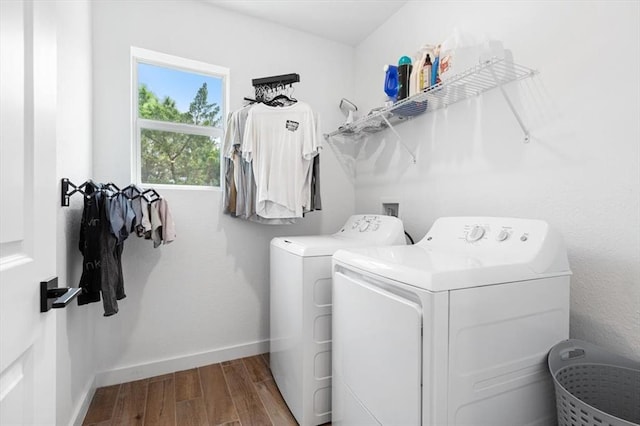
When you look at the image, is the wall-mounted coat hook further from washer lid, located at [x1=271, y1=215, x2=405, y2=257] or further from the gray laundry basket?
the gray laundry basket

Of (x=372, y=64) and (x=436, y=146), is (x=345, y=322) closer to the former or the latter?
(x=436, y=146)

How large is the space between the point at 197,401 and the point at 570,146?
7.58ft

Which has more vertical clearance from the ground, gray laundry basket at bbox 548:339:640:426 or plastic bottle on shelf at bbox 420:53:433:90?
plastic bottle on shelf at bbox 420:53:433:90

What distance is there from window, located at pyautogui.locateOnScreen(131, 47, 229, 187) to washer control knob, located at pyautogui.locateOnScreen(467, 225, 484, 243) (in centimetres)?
179

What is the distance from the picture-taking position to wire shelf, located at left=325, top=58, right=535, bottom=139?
4.31 feet

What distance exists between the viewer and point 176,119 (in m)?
2.17

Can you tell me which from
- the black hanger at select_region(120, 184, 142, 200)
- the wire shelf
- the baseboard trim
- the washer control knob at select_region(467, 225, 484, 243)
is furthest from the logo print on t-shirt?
the baseboard trim

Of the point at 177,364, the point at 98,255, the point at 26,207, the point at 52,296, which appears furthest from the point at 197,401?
the point at 26,207

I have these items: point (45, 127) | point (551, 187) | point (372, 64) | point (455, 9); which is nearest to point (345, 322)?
point (551, 187)

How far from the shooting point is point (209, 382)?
1935mm

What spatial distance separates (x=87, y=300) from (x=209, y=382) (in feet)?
3.05

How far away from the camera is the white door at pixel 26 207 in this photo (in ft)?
1.80

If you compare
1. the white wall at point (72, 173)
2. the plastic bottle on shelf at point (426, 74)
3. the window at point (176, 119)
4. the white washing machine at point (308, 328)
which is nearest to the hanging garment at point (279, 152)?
the white washing machine at point (308, 328)

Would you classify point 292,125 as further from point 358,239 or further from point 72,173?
point 72,173
